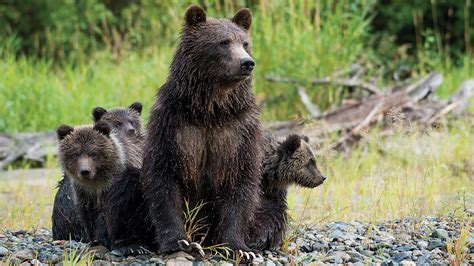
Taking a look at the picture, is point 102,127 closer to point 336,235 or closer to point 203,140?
point 203,140

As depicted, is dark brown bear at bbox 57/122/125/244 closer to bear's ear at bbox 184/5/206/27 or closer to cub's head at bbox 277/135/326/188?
cub's head at bbox 277/135/326/188

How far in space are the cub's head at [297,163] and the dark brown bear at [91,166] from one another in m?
1.28

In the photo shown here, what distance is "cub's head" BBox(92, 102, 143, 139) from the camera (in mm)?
8289

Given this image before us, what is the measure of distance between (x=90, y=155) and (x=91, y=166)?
0.18 metres

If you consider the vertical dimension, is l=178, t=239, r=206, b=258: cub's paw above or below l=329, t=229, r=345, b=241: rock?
above

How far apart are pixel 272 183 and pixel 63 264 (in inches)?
75.8

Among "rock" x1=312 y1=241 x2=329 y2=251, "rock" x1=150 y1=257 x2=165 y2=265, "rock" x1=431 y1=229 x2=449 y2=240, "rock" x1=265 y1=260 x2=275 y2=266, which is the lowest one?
"rock" x1=431 y1=229 x2=449 y2=240

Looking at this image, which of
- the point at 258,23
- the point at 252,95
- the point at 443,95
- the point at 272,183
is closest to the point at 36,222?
the point at 272,183

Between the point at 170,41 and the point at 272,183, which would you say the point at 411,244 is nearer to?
the point at 272,183

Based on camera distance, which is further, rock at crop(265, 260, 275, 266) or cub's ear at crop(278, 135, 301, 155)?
cub's ear at crop(278, 135, 301, 155)

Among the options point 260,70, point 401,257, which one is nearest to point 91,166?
point 401,257

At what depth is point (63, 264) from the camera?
→ 571 centimetres

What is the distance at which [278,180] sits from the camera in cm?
699

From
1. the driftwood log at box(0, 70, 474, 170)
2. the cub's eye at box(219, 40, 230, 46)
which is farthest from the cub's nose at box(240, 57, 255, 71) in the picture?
the driftwood log at box(0, 70, 474, 170)
